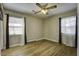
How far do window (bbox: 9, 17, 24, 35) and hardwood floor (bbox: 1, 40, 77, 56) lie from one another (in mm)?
236

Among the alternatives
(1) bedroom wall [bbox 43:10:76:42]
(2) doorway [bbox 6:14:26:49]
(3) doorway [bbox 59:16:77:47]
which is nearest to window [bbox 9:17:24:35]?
(2) doorway [bbox 6:14:26:49]

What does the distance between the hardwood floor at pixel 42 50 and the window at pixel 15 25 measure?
236 mm

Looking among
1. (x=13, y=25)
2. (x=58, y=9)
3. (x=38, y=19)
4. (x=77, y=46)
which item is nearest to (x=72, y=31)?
(x=77, y=46)

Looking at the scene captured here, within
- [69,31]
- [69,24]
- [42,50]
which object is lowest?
[42,50]

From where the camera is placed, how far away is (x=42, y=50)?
127 cm

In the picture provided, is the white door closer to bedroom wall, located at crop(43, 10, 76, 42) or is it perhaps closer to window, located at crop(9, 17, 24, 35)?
bedroom wall, located at crop(43, 10, 76, 42)

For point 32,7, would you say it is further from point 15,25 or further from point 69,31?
point 69,31

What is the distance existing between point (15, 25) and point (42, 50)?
56 centimetres

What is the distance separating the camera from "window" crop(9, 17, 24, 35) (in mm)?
1244

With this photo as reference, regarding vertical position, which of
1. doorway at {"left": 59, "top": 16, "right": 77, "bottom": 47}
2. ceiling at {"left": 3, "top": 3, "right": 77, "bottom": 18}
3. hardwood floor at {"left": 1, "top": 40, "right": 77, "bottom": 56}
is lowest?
hardwood floor at {"left": 1, "top": 40, "right": 77, "bottom": 56}

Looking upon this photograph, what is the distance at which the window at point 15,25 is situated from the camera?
4.08 ft

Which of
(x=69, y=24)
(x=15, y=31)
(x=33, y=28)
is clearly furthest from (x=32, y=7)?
(x=69, y=24)

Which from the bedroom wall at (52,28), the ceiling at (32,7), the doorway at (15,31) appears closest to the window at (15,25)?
the doorway at (15,31)

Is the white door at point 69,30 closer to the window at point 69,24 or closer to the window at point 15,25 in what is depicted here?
the window at point 69,24
